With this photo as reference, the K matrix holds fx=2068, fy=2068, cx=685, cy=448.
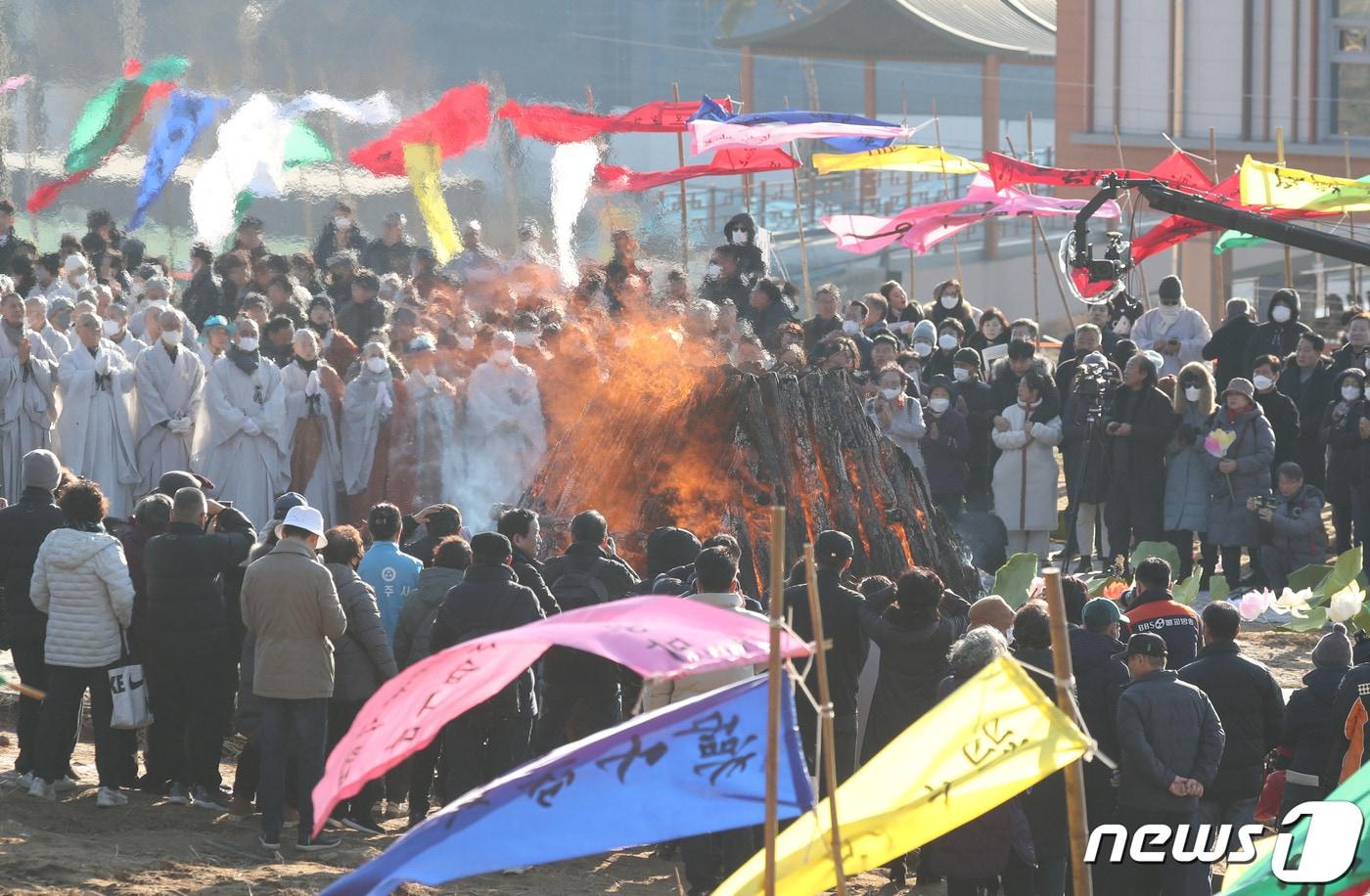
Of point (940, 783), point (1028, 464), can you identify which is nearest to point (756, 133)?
point (1028, 464)

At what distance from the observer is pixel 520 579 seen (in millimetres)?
10211

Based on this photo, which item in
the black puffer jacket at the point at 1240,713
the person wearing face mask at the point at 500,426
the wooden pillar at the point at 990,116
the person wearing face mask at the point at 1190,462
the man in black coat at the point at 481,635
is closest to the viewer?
the black puffer jacket at the point at 1240,713

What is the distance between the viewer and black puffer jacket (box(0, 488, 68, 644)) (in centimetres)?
1031

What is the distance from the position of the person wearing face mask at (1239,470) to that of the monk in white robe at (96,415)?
823cm

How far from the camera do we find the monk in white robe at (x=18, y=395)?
1488 cm

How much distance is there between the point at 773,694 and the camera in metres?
5.79

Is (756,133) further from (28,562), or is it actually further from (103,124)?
(28,562)

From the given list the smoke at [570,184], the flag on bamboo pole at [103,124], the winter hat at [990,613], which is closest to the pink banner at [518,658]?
the winter hat at [990,613]

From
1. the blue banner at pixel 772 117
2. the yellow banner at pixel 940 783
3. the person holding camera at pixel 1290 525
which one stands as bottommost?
the person holding camera at pixel 1290 525

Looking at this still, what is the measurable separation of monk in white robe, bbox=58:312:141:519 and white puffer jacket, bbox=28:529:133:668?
203 inches

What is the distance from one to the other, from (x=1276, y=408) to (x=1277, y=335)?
1.90 metres

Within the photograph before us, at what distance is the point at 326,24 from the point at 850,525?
55.0 ft

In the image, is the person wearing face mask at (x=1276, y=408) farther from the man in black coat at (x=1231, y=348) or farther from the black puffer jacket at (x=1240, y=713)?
the black puffer jacket at (x=1240, y=713)

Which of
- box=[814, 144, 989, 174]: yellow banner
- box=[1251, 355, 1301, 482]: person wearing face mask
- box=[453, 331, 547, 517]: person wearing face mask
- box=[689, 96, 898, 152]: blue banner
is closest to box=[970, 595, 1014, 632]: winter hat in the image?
box=[453, 331, 547, 517]: person wearing face mask
